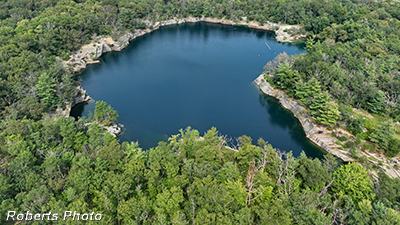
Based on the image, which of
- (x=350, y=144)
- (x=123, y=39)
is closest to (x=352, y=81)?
(x=350, y=144)

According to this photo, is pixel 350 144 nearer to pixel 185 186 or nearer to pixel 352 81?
pixel 352 81

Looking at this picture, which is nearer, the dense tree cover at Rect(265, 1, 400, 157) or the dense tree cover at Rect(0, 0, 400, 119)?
the dense tree cover at Rect(265, 1, 400, 157)

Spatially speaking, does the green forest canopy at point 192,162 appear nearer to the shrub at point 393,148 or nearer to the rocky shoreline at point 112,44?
the shrub at point 393,148

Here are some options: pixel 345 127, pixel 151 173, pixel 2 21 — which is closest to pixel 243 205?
pixel 151 173

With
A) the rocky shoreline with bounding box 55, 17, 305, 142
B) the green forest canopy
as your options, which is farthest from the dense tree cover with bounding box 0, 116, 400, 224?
the rocky shoreline with bounding box 55, 17, 305, 142

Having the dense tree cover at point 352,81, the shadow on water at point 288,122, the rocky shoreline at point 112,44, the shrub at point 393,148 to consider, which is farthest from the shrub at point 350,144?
the rocky shoreline at point 112,44

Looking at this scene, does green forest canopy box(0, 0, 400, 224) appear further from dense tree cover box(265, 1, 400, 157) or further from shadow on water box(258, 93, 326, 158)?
shadow on water box(258, 93, 326, 158)
